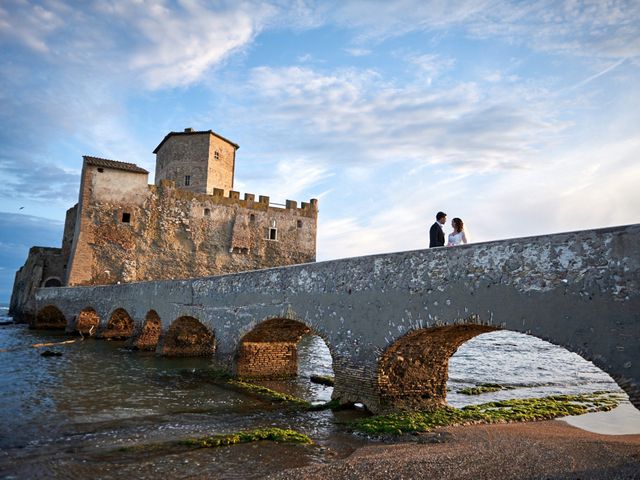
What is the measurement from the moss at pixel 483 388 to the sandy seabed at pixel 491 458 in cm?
441

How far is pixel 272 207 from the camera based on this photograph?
142 ft

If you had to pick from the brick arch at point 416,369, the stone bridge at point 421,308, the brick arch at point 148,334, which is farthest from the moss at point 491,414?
the brick arch at point 148,334

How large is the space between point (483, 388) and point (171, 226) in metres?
30.4

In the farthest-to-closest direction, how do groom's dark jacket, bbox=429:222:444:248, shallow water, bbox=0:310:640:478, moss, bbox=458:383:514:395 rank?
1. moss, bbox=458:383:514:395
2. groom's dark jacket, bbox=429:222:444:248
3. shallow water, bbox=0:310:640:478

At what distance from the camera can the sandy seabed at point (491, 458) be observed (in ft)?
21.2

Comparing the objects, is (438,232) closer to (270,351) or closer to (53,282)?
(270,351)

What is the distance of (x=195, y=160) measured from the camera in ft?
136

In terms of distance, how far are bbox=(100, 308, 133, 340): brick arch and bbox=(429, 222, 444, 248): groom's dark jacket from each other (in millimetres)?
19417

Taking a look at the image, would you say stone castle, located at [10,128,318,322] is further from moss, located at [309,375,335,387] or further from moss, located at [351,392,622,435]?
moss, located at [351,392,622,435]

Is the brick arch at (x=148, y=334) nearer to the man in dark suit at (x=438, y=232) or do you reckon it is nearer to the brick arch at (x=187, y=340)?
the brick arch at (x=187, y=340)

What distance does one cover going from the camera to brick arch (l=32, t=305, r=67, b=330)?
32375mm

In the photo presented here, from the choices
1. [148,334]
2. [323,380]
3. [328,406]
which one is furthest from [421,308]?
[148,334]

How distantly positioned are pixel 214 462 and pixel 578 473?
16.9 ft

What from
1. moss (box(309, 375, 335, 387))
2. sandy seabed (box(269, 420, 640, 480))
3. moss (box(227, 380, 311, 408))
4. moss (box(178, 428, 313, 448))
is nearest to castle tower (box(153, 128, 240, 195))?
moss (box(309, 375, 335, 387))
